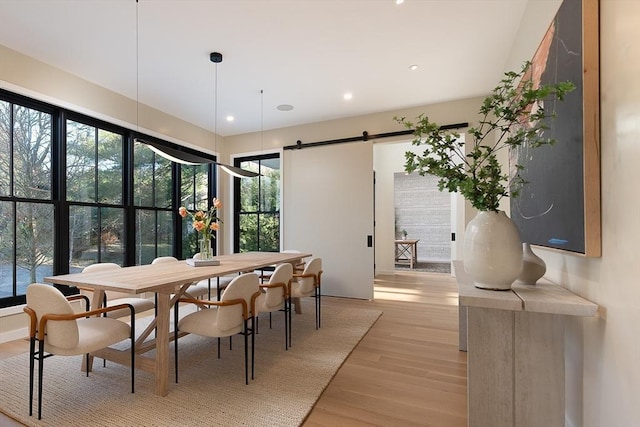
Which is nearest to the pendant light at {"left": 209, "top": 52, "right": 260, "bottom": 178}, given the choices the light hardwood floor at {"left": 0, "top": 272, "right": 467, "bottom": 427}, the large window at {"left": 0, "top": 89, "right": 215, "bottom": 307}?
the large window at {"left": 0, "top": 89, "right": 215, "bottom": 307}

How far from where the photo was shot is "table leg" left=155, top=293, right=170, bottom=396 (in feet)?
6.87

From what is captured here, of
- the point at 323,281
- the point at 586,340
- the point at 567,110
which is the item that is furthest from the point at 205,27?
the point at 323,281

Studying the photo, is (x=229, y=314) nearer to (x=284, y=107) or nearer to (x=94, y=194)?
(x=94, y=194)

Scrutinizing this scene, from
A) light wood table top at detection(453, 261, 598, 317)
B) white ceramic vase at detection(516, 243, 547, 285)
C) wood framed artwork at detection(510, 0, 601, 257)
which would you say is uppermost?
wood framed artwork at detection(510, 0, 601, 257)

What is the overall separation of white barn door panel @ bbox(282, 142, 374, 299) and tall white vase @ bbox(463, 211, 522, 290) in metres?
3.39

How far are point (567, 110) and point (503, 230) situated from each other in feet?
2.17

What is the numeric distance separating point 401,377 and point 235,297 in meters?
1.45

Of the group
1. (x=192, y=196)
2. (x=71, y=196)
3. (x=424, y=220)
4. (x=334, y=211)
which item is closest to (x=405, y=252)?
(x=424, y=220)

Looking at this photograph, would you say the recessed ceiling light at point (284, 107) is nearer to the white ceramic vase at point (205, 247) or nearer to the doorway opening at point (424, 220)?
the white ceramic vase at point (205, 247)

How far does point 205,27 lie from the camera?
9.09 ft

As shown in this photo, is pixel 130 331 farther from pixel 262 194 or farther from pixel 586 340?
pixel 262 194

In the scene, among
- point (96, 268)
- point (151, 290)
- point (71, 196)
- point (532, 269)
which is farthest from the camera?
point (71, 196)

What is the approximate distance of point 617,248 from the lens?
3.75 feet

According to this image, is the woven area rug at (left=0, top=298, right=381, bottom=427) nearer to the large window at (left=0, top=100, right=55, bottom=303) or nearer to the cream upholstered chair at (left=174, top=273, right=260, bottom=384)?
the cream upholstered chair at (left=174, top=273, right=260, bottom=384)
